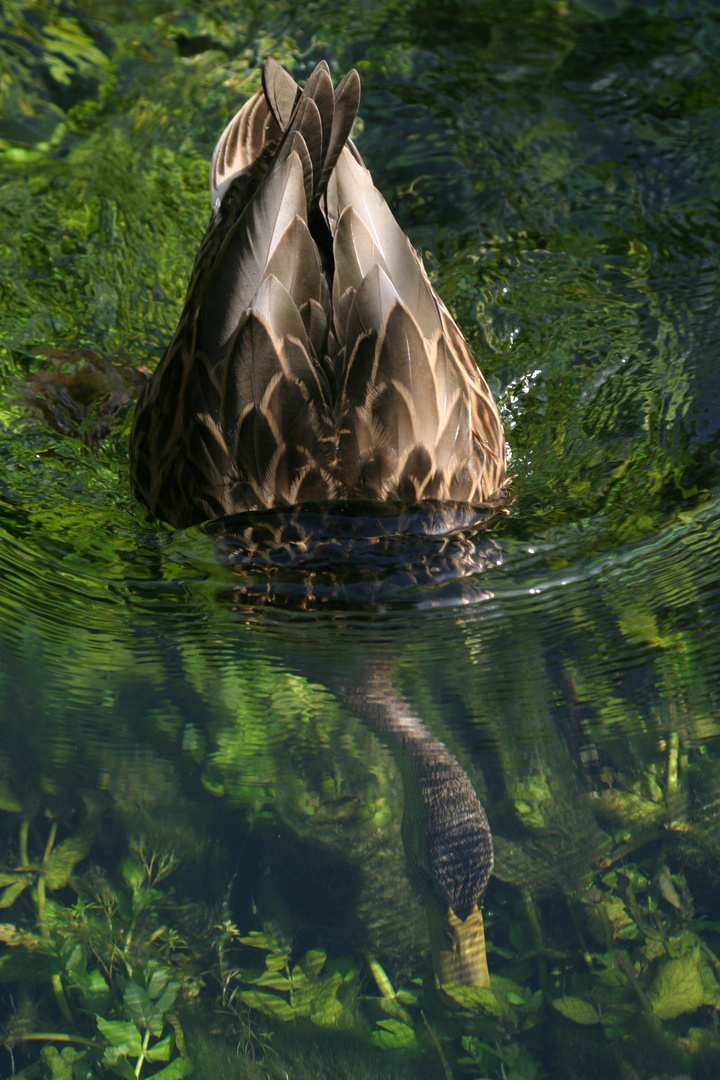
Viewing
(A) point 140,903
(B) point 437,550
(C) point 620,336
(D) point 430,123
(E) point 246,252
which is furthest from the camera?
(D) point 430,123

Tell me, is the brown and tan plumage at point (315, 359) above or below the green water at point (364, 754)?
above

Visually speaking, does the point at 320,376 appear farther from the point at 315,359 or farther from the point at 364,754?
the point at 364,754

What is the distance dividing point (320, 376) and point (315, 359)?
1.7 inches

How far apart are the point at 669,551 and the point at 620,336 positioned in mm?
1003

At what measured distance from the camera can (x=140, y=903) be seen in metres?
2.79

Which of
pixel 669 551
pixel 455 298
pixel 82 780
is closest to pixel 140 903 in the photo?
pixel 82 780

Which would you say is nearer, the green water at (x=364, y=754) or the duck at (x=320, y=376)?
the duck at (x=320, y=376)

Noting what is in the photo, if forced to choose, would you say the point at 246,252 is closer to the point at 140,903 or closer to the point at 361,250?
the point at 361,250

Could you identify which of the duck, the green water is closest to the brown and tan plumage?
the duck

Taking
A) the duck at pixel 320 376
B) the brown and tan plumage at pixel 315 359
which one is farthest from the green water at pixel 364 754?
the brown and tan plumage at pixel 315 359

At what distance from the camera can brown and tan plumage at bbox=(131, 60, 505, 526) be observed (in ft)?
7.65

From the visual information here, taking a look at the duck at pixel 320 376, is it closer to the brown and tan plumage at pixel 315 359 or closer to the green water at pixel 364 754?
the brown and tan plumage at pixel 315 359

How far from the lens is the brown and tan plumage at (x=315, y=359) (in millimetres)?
2332

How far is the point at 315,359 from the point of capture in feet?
7.90
